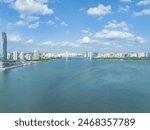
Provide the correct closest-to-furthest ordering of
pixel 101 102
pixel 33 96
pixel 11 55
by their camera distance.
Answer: pixel 101 102, pixel 33 96, pixel 11 55

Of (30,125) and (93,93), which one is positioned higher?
(30,125)

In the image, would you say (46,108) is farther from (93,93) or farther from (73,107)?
(93,93)

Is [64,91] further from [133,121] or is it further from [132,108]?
[133,121]

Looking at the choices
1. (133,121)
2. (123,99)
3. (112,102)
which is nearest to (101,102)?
(112,102)

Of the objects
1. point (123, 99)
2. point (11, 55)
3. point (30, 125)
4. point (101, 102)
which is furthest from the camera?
point (11, 55)

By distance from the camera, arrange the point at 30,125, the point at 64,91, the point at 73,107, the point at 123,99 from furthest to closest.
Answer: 1. the point at 64,91
2. the point at 123,99
3. the point at 73,107
4. the point at 30,125

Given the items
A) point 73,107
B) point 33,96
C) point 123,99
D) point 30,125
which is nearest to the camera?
point 30,125

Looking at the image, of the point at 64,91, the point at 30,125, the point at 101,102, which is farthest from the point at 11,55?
the point at 30,125

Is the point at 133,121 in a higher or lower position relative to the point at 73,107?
higher

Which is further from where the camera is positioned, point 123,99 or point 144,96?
point 144,96
